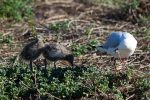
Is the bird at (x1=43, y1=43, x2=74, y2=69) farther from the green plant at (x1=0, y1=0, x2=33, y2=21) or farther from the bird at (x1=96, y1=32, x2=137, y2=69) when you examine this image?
the green plant at (x1=0, y1=0, x2=33, y2=21)

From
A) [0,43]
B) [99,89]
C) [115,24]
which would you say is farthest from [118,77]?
[115,24]

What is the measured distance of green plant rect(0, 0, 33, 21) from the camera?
12789 mm

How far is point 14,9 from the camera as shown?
12875 millimetres

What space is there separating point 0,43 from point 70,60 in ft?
8.46

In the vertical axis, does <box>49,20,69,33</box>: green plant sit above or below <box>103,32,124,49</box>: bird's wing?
below

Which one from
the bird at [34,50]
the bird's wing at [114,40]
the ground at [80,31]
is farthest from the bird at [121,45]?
the bird at [34,50]

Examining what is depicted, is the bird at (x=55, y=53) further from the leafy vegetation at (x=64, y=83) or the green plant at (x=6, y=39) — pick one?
the green plant at (x=6, y=39)

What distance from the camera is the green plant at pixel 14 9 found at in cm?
1279

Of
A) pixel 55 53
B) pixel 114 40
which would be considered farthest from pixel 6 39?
pixel 114 40

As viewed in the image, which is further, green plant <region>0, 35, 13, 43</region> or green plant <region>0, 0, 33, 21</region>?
green plant <region>0, 0, 33, 21</region>

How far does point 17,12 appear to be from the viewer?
12.8m

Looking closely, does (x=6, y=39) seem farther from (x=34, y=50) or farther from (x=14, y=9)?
(x=34, y=50)

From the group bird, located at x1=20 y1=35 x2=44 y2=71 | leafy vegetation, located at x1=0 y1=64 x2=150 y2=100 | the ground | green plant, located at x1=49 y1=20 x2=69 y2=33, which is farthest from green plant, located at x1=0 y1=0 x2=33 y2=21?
leafy vegetation, located at x1=0 y1=64 x2=150 y2=100

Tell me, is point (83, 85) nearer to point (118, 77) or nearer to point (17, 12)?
point (118, 77)
